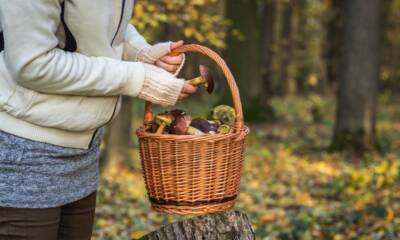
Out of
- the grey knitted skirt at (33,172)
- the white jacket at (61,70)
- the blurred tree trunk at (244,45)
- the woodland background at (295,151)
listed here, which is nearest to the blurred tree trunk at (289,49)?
the woodland background at (295,151)

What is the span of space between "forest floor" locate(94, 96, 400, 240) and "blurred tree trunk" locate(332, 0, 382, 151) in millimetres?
276

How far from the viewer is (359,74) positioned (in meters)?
8.48

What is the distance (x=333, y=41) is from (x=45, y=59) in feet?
54.5

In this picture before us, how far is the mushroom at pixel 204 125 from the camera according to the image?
8.13ft

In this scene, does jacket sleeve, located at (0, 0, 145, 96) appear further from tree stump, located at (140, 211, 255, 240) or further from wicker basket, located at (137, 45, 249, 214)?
tree stump, located at (140, 211, 255, 240)

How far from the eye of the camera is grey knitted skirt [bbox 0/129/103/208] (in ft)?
6.78

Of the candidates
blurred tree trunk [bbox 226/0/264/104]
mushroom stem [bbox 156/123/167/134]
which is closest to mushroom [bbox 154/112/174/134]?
mushroom stem [bbox 156/123/167/134]

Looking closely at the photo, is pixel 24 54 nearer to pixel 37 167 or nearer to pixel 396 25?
pixel 37 167

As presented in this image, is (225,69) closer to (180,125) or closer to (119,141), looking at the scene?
(180,125)

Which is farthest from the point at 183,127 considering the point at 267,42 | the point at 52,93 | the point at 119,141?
the point at 267,42

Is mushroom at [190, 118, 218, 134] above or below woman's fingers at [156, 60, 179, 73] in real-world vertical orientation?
below

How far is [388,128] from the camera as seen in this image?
40.5 feet

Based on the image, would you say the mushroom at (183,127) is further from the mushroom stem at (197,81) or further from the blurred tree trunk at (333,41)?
the blurred tree trunk at (333,41)

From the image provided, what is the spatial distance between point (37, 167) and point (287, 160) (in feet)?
22.3
